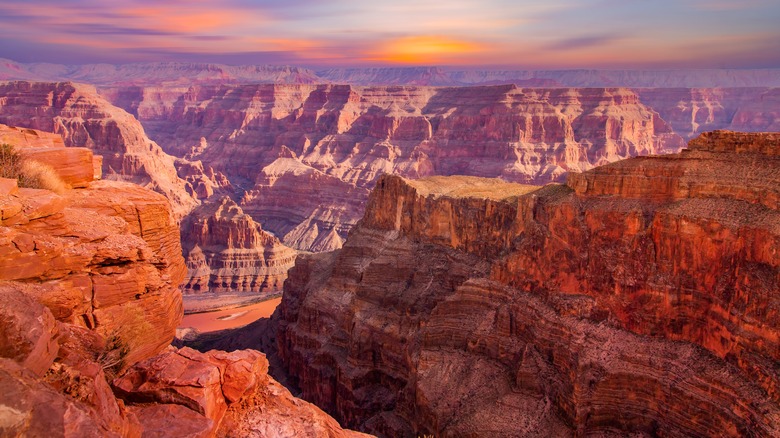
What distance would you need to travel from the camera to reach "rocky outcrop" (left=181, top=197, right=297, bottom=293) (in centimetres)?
8100

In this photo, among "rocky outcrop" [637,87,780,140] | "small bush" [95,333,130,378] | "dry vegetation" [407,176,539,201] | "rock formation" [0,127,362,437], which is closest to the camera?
"rock formation" [0,127,362,437]

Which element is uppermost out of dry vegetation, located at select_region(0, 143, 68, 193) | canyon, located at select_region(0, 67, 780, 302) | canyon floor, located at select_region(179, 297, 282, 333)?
dry vegetation, located at select_region(0, 143, 68, 193)

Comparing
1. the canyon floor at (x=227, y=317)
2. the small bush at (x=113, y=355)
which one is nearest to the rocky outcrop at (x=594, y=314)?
the small bush at (x=113, y=355)

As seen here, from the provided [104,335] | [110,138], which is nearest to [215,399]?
[104,335]

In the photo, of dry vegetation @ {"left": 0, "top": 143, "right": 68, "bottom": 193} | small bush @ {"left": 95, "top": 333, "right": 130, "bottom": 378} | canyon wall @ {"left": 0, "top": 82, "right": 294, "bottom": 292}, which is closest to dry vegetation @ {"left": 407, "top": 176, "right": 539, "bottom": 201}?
dry vegetation @ {"left": 0, "top": 143, "right": 68, "bottom": 193}

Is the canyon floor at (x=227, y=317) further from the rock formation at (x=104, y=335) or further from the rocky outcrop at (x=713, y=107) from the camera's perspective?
the rocky outcrop at (x=713, y=107)

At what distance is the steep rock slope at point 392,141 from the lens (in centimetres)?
11856

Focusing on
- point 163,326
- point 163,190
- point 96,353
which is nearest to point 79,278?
point 96,353

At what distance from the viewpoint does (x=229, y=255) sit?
270ft

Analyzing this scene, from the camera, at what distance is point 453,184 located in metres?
48.0

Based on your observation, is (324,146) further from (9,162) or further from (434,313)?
(9,162)

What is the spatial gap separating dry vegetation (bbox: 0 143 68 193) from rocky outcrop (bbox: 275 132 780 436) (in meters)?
20.0

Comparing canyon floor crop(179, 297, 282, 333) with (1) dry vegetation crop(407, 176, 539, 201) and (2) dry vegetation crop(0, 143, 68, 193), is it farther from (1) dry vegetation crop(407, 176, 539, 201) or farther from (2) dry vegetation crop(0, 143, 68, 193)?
(2) dry vegetation crop(0, 143, 68, 193)

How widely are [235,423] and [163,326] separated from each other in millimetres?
5347
